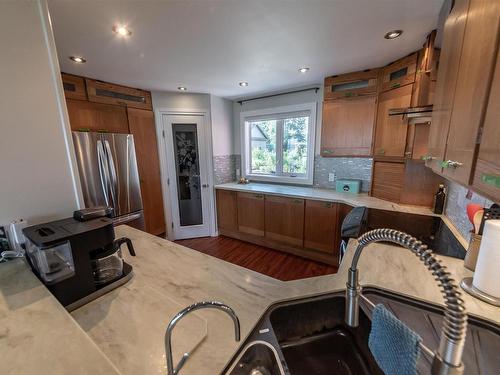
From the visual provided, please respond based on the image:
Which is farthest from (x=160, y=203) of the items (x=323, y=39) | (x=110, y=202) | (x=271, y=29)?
(x=323, y=39)

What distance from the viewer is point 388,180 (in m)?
2.21

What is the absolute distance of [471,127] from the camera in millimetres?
649

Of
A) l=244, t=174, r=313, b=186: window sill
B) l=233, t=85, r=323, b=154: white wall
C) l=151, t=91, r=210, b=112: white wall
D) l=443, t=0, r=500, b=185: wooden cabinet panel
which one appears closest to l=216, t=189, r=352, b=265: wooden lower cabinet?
l=244, t=174, r=313, b=186: window sill

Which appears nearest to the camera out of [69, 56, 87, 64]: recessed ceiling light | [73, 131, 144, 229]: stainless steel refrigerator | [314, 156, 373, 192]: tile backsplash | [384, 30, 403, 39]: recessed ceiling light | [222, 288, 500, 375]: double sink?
[222, 288, 500, 375]: double sink

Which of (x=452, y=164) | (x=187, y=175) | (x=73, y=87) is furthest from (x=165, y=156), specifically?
(x=452, y=164)

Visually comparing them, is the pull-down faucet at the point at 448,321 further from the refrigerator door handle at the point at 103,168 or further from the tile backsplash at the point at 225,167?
the tile backsplash at the point at 225,167

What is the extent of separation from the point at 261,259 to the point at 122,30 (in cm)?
263

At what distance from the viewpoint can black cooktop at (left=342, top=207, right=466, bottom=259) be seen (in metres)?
1.36

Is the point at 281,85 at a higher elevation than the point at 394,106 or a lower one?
higher

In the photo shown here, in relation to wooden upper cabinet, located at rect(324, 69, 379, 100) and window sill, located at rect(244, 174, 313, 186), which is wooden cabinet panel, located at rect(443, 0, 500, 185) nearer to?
wooden upper cabinet, located at rect(324, 69, 379, 100)

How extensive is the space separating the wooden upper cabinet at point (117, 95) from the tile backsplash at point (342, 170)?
8.28 ft

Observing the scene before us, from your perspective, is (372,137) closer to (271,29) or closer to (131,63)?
(271,29)

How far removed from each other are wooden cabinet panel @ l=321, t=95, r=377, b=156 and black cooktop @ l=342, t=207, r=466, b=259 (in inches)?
30.5

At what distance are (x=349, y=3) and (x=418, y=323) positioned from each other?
5.30ft
